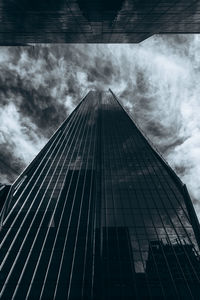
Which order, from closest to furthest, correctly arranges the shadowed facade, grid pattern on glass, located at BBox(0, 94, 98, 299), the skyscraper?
the skyscraper < grid pattern on glass, located at BBox(0, 94, 98, 299) < the shadowed facade

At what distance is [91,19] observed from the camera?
37.4 metres

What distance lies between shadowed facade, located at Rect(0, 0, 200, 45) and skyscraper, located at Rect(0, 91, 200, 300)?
40202 millimetres

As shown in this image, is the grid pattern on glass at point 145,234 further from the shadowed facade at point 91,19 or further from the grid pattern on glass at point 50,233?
the shadowed facade at point 91,19

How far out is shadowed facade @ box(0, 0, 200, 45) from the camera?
3275cm

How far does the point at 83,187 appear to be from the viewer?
55125 millimetres

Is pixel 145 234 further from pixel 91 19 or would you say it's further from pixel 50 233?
pixel 91 19

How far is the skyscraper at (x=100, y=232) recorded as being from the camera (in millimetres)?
29859

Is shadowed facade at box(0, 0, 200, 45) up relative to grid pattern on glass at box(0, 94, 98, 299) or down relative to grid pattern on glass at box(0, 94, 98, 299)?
up

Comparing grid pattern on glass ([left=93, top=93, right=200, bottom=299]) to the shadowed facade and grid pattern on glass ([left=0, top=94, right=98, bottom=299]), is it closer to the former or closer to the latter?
grid pattern on glass ([left=0, top=94, right=98, bottom=299])

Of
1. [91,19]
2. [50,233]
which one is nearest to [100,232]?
[50,233]

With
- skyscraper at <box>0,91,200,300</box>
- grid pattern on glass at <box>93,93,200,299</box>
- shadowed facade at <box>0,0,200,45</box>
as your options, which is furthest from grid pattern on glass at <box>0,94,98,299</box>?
shadowed facade at <box>0,0,200,45</box>

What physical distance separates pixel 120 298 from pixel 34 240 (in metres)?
19.9

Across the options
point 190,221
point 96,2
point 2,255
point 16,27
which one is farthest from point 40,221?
point 96,2

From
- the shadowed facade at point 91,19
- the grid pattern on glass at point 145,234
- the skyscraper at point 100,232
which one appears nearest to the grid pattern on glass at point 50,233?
the skyscraper at point 100,232
